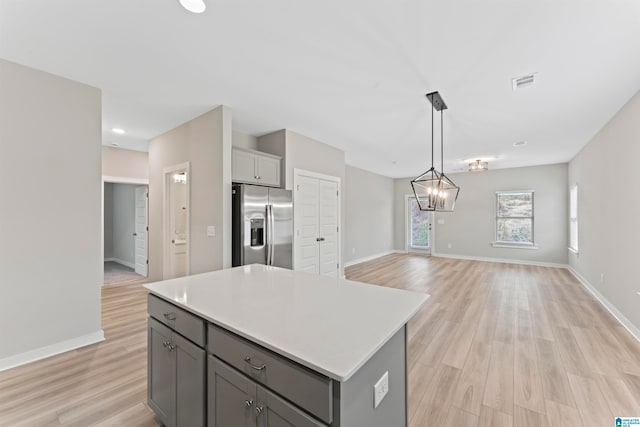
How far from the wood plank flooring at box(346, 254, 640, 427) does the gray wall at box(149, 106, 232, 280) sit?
252cm

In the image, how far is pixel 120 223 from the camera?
7273 millimetres

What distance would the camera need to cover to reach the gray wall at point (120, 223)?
267 inches

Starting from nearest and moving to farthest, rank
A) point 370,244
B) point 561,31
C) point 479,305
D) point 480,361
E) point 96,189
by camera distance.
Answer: point 561,31
point 480,361
point 96,189
point 479,305
point 370,244

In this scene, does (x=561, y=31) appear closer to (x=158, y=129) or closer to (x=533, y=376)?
(x=533, y=376)

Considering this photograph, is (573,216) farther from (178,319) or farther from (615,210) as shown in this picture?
(178,319)

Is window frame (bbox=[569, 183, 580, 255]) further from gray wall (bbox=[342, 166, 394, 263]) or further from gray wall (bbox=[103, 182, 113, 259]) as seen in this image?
gray wall (bbox=[103, 182, 113, 259])

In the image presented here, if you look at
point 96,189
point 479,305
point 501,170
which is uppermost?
point 501,170

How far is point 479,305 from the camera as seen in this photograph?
396cm

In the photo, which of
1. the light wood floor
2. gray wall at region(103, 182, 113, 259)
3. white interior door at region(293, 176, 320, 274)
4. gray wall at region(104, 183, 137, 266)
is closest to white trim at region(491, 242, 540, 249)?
the light wood floor

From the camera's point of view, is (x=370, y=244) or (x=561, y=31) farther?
(x=370, y=244)

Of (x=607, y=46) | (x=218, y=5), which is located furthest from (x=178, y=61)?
(x=607, y=46)

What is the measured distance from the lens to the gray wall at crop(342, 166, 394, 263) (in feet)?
23.3

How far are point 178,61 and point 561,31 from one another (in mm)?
3005

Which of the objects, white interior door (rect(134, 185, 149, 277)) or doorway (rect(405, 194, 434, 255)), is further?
doorway (rect(405, 194, 434, 255))
